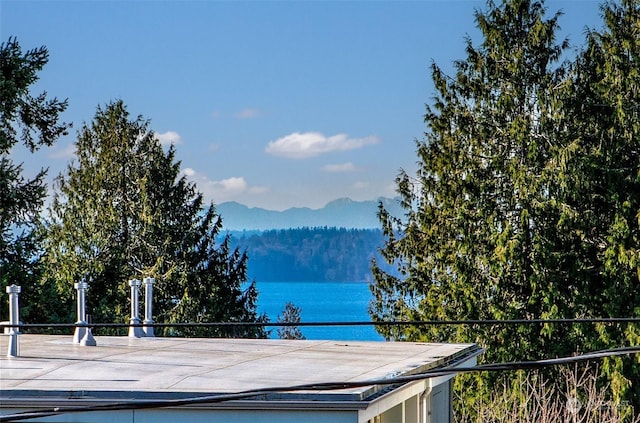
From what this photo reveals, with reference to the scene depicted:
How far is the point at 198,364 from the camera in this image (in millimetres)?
7398

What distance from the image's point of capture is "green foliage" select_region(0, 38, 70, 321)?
2155 centimetres

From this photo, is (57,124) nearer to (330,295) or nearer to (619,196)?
(619,196)

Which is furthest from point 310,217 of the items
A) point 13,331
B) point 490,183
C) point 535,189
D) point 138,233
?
point 13,331

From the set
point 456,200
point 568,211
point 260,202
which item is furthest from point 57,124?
point 260,202

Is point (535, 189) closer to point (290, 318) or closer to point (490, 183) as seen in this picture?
point (490, 183)

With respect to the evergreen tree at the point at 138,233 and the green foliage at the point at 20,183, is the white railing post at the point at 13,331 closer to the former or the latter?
the green foliage at the point at 20,183

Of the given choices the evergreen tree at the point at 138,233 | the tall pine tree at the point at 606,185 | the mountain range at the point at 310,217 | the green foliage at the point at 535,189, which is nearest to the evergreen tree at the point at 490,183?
the green foliage at the point at 535,189

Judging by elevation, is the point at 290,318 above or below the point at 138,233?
below

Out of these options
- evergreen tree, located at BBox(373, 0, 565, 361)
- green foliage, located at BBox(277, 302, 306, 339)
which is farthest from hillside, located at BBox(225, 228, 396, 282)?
evergreen tree, located at BBox(373, 0, 565, 361)

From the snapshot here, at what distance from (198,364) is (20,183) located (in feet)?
52.8

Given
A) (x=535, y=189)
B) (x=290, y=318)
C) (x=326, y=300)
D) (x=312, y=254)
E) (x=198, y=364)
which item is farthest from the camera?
(x=312, y=254)

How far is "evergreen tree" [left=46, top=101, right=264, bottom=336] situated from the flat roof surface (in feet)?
65.0

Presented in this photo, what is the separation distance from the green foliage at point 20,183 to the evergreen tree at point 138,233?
243 inches

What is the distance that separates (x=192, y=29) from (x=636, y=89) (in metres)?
27.9
